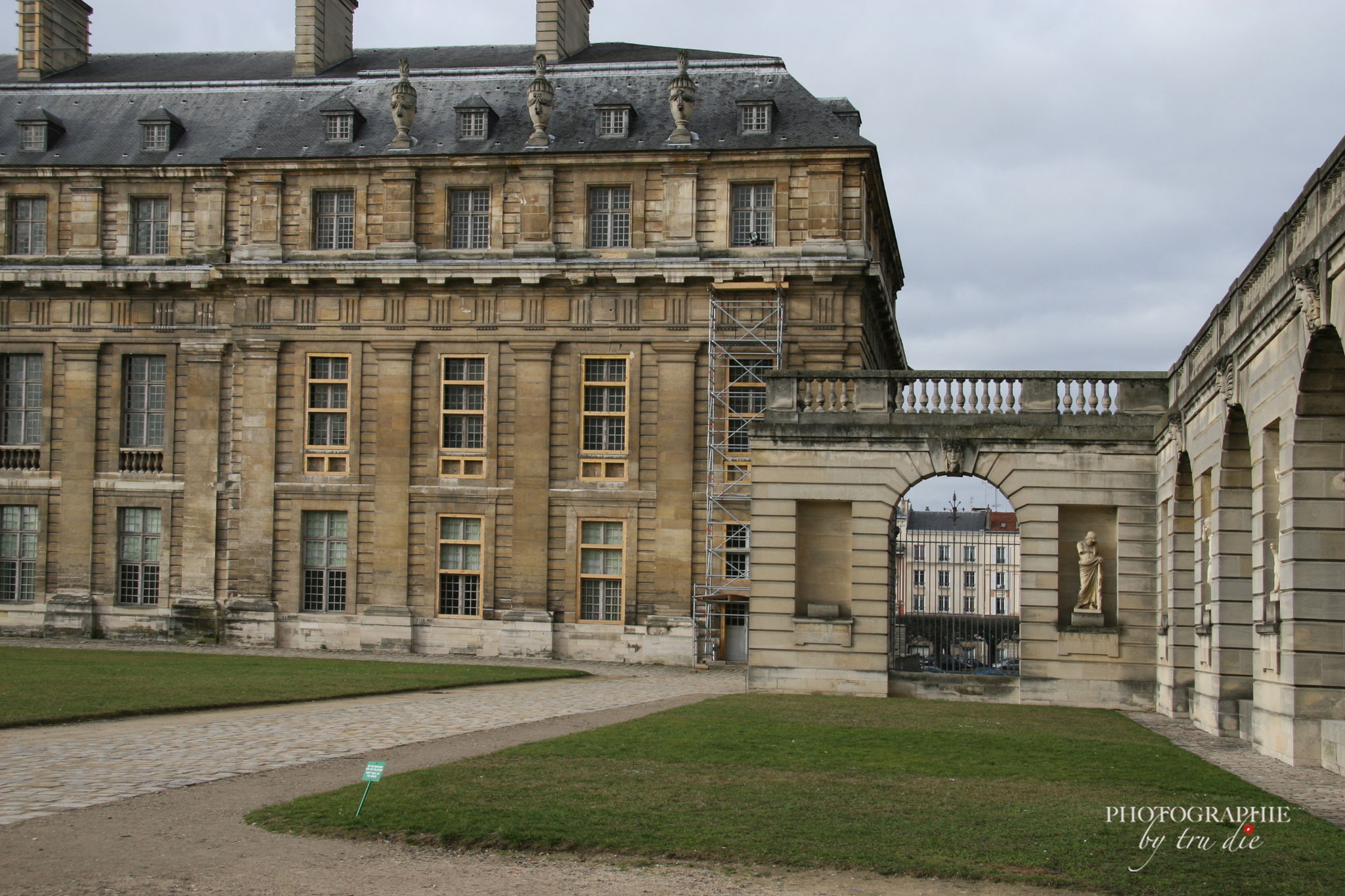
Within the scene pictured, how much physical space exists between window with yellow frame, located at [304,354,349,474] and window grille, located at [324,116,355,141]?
20.7 feet

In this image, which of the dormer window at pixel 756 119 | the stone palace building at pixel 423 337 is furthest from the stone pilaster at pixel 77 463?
the dormer window at pixel 756 119

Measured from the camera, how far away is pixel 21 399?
134ft

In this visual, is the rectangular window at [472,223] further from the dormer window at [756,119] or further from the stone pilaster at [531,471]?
the dormer window at [756,119]

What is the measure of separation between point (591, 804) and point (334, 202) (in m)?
30.1

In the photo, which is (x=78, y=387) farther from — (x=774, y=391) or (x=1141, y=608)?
(x=1141, y=608)

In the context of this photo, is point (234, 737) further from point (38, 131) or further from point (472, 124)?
point (38, 131)

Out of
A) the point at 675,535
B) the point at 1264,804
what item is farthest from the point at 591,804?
the point at 675,535

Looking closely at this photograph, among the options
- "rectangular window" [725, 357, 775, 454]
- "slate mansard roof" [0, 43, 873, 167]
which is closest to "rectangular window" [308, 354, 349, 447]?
"slate mansard roof" [0, 43, 873, 167]

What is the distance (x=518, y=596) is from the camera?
122ft

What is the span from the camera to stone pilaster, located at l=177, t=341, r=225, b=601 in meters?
39.2

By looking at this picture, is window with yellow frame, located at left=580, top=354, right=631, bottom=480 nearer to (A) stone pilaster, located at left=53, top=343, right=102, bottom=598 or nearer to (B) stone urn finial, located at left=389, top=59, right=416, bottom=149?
(B) stone urn finial, located at left=389, top=59, right=416, bottom=149

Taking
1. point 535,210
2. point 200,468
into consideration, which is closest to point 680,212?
point 535,210

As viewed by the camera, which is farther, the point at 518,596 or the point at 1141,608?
the point at 518,596

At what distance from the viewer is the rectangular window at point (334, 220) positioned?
39094 mm
